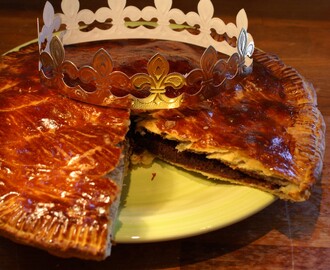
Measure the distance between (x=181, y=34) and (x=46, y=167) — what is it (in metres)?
1.03

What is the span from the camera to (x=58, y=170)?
1.45m

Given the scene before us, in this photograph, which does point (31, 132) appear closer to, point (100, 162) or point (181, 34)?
point (100, 162)

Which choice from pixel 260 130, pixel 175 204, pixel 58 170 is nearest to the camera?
pixel 58 170

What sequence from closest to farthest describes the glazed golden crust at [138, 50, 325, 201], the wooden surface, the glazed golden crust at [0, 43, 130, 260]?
1. the glazed golden crust at [0, 43, 130, 260]
2. the wooden surface
3. the glazed golden crust at [138, 50, 325, 201]

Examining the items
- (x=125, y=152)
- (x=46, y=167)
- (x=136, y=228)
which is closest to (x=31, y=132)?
(x=46, y=167)

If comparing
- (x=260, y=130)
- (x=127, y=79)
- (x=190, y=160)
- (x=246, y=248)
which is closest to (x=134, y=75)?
(x=127, y=79)

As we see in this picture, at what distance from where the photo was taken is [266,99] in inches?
73.0

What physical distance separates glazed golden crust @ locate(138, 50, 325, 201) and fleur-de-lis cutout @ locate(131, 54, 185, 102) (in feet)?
0.29

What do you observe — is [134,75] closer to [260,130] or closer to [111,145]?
[111,145]

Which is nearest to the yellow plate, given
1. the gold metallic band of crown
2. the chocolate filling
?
the chocolate filling

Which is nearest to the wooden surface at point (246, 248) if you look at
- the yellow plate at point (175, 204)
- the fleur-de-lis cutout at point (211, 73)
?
the yellow plate at point (175, 204)

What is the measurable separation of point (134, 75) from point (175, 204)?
0.47 metres

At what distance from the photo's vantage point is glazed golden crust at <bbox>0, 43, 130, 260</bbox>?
1.29 metres

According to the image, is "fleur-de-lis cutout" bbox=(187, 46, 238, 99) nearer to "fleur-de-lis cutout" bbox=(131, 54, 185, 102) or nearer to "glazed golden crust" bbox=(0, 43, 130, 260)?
"fleur-de-lis cutout" bbox=(131, 54, 185, 102)
